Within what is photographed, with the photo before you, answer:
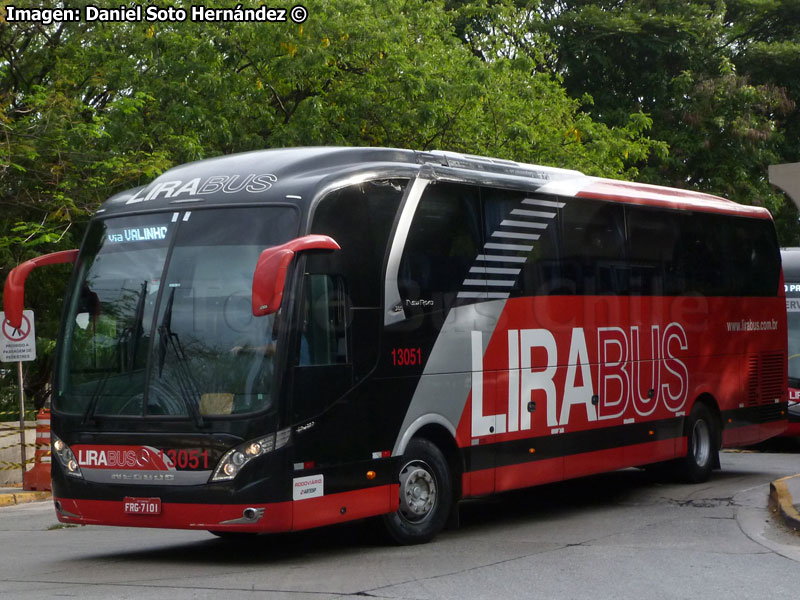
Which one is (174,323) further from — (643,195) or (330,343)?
(643,195)

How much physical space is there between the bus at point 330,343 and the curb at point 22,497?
6782 mm

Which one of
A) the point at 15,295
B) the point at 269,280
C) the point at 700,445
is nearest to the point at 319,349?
the point at 269,280

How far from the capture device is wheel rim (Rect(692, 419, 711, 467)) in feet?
51.5

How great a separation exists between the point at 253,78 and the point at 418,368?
1456 cm

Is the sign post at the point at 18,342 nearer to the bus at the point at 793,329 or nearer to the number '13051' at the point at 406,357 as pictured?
the number '13051' at the point at 406,357

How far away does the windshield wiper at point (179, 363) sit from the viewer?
959cm

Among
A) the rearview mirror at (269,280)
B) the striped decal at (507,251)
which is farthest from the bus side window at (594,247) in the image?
the rearview mirror at (269,280)

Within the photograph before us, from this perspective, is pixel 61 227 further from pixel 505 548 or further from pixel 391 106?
pixel 505 548

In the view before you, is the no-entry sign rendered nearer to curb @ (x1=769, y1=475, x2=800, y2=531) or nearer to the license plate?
the license plate

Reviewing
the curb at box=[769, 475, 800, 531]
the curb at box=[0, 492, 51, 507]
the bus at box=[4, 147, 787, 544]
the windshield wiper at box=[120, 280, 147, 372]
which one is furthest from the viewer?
the curb at box=[0, 492, 51, 507]

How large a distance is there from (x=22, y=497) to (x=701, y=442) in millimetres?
9387

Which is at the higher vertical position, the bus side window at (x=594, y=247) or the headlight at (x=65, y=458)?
the bus side window at (x=594, y=247)

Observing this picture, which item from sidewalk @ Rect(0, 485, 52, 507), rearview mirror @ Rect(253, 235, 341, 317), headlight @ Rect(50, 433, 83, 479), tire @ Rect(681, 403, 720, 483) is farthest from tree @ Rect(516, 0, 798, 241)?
rearview mirror @ Rect(253, 235, 341, 317)

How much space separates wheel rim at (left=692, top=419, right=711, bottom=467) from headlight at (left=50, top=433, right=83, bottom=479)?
27.7 ft
